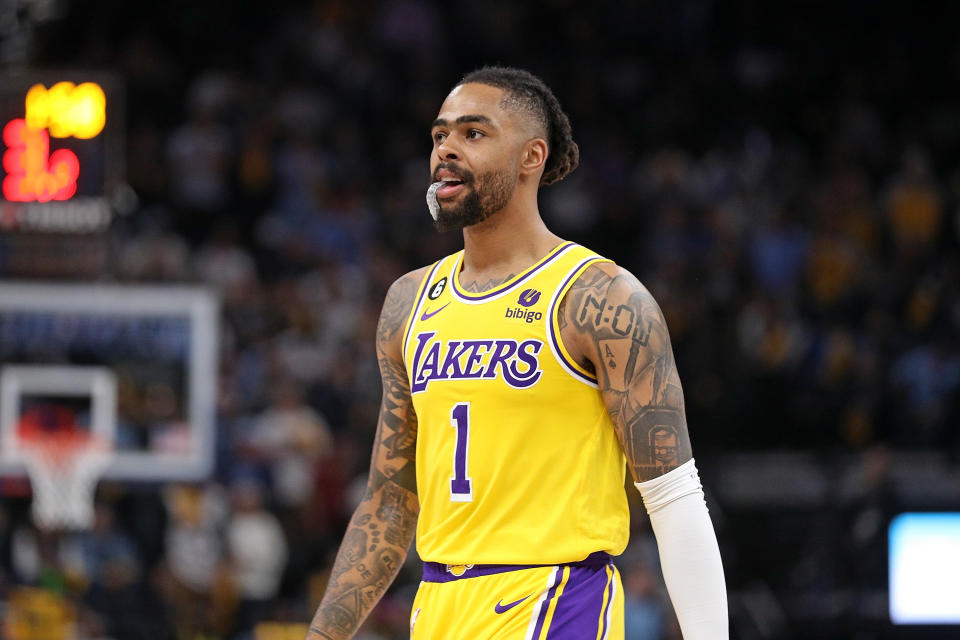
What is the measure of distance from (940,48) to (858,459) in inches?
271

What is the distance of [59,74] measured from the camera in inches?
378

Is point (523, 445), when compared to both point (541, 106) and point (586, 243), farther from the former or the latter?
point (586, 243)

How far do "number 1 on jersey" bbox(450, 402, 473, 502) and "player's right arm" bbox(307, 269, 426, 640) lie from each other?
44 centimetres

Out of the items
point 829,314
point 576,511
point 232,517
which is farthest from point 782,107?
point 576,511

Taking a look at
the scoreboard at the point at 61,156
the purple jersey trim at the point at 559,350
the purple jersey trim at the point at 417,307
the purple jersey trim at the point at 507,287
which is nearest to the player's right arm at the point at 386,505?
the purple jersey trim at the point at 417,307

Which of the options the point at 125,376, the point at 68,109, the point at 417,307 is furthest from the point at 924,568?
the point at 417,307

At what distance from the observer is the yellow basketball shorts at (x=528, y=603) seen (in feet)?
11.8

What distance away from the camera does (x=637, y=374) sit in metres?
3.61

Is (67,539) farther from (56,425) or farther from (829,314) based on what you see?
(829,314)

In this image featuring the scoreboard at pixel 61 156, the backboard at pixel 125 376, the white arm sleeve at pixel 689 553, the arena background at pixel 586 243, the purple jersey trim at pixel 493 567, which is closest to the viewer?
the white arm sleeve at pixel 689 553

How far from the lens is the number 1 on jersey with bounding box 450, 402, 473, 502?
3.73 metres

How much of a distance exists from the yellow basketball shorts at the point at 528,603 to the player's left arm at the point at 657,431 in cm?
19

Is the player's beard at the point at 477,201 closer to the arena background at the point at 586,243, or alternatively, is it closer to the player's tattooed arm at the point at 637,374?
the player's tattooed arm at the point at 637,374

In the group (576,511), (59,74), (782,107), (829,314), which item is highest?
(782,107)
